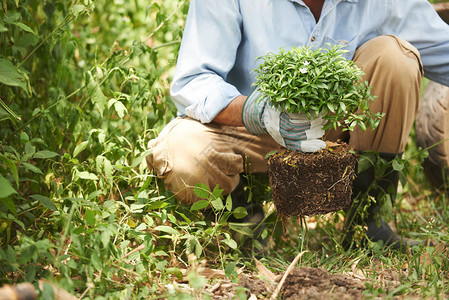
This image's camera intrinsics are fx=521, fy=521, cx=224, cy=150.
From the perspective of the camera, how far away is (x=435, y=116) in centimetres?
Answer: 284

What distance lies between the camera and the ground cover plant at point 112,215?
1603 mm

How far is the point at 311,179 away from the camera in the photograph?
5.93 feet

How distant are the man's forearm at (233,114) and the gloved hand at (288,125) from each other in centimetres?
8

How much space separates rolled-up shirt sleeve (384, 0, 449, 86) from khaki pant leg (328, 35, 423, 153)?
0.17 meters

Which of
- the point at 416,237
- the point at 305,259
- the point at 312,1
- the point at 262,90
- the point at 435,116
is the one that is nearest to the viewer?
the point at 262,90

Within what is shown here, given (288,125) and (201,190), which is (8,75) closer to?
(201,190)

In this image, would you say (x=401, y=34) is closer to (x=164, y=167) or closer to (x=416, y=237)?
(x=416, y=237)

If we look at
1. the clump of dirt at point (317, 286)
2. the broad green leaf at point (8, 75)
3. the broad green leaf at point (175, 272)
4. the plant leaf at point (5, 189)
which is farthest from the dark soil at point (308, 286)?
the broad green leaf at point (8, 75)

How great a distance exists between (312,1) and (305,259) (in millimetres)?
1075

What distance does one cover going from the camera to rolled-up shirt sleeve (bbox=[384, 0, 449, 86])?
228 cm

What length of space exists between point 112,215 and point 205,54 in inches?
30.7

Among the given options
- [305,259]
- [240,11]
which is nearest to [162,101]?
[240,11]

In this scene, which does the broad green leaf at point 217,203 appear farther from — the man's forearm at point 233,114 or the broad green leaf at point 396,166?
the broad green leaf at point 396,166

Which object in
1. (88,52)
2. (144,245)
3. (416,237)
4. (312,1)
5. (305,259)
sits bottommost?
(416,237)
